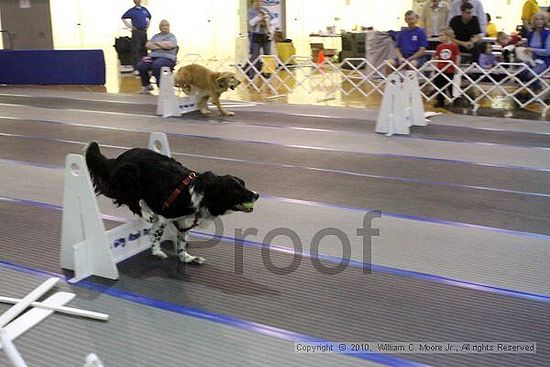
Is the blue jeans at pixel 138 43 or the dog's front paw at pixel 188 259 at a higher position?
the blue jeans at pixel 138 43

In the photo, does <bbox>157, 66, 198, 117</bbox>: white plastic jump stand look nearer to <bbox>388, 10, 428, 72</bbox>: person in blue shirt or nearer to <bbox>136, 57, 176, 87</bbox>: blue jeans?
<bbox>136, 57, 176, 87</bbox>: blue jeans

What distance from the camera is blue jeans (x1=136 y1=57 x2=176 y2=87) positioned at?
1051 cm

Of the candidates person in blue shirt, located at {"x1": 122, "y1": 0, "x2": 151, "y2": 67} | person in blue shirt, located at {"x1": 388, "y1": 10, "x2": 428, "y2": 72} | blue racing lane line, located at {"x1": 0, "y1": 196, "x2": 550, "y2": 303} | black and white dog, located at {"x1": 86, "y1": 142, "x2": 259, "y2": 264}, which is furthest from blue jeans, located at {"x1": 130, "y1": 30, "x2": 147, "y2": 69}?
black and white dog, located at {"x1": 86, "y1": 142, "x2": 259, "y2": 264}

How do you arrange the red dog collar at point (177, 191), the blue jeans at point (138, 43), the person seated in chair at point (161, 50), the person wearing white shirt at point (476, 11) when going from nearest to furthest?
1. the red dog collar at point (177, 191)
2. the person wearing white shirt at point (476, 11)
3. the person seated in chair at point (161, 50)
4. the blue jeans at point (138, 43)

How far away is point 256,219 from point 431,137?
3524mm

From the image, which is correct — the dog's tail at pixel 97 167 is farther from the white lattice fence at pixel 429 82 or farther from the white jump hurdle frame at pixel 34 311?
the white lattice fence at pixel 429 82

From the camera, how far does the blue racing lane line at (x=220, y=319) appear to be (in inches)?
95.8

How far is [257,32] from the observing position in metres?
12.1

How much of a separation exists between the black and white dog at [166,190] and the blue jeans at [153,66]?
7426 millimetres

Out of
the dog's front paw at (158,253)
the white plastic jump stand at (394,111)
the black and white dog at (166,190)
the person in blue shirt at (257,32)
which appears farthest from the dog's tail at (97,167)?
the person in blue shirt at (257,32)

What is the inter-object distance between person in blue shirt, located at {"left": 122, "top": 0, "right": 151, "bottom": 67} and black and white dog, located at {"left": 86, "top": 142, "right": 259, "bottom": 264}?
29.6 ft

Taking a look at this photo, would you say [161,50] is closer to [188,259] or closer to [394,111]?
[394,111]

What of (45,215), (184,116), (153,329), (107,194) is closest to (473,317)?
(153,329)

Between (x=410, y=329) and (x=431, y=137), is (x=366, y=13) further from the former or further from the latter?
(x=410, y=329)
